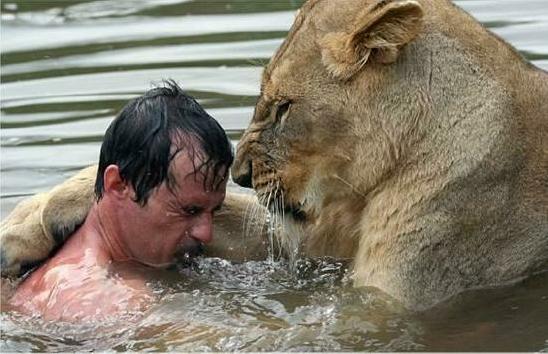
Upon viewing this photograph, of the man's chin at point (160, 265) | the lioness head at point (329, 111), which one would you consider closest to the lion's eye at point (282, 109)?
the lioness head at point (329, 111)

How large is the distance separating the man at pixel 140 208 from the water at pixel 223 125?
0.39ft

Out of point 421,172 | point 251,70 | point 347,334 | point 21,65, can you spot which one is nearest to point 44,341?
point 347,334

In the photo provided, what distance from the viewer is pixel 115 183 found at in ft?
22.1

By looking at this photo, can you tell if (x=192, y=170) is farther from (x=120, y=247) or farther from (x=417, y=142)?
(x=417, y=142)

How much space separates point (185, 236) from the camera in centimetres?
670

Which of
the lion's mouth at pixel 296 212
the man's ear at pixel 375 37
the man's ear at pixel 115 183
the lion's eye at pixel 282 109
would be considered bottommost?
the lion's mouth at pixel 296 212

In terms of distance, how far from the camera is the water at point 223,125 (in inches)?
247

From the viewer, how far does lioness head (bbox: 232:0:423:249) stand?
20.5 ft

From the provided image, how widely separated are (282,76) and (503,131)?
0.88 metres

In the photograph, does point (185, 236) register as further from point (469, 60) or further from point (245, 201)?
point (469, 60)

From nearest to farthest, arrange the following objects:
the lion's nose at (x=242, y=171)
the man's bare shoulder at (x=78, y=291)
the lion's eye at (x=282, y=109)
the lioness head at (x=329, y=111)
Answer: the lioness head at (x=329, y=111) → the man's bare shoulder at (x=78, y=291) → the lion's eye at (x=282, y=109) → the lion's nose at (x=242, y=171)

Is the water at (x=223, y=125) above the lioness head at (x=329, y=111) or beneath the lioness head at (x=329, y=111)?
beneath

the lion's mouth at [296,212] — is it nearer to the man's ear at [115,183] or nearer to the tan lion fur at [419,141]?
the tan lion fur at [419,141]

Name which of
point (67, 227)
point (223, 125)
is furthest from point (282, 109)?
point (223, 125)
